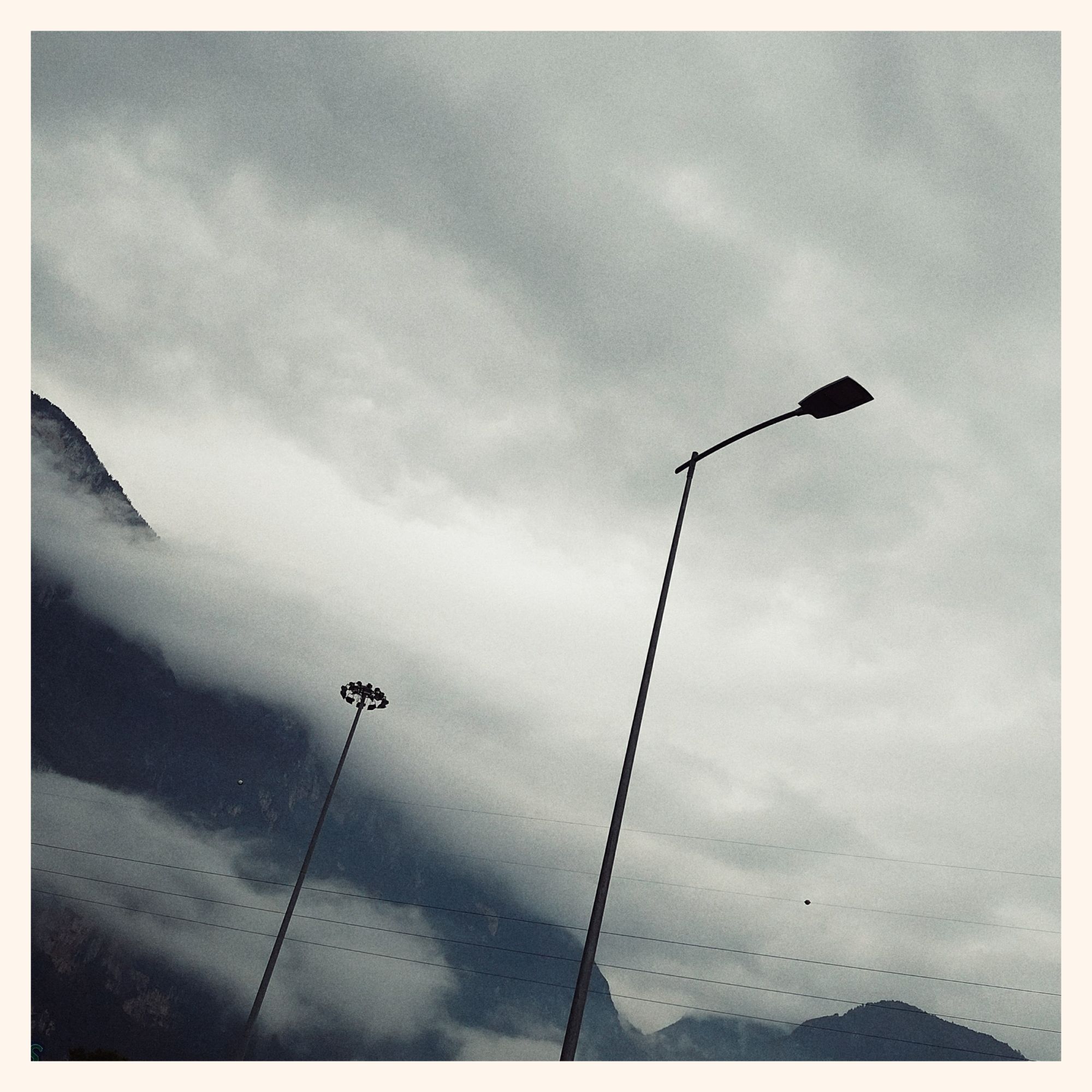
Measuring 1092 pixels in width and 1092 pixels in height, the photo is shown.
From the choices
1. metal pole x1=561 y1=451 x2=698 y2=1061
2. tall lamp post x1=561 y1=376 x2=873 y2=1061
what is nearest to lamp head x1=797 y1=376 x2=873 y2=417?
tall lamp post x1=561 y1=376 x2=873 y2=1061

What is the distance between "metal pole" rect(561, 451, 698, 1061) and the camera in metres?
9.35

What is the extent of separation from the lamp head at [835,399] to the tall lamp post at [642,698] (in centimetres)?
1

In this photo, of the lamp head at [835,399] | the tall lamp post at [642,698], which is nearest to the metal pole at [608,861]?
the tall lamp post at [642,698]

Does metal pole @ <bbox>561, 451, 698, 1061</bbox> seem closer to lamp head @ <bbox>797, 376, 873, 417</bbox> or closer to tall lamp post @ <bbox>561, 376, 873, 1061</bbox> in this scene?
tall lamp post @ <bbox>561, 376, 873, 1061</bbox>

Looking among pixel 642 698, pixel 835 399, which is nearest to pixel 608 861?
pixel 642 698

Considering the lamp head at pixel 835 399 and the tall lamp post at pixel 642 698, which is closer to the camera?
the tall lamp post at pixel 642 698

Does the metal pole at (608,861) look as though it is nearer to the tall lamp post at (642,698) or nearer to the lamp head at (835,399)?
the tall lamp post at (642,698)

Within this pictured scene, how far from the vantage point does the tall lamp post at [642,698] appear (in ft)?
31.2

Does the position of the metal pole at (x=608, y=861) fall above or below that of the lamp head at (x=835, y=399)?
below

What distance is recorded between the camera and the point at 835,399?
1296cm

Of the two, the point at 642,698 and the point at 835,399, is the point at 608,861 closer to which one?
the point at 642,698
